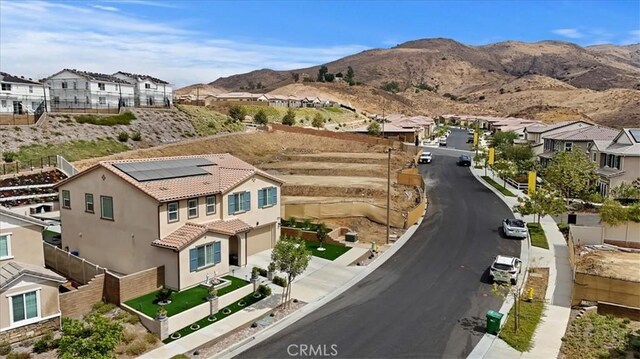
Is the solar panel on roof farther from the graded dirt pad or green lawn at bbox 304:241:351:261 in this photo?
the graded dirt pad

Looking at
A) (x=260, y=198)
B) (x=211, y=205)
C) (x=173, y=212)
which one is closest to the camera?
(x=173, y=212)

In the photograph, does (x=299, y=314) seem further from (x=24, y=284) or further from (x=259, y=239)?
(x=24, y=284)

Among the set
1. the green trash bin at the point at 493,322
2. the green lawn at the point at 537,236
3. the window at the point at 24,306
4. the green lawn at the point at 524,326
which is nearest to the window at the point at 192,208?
the window at the point at 24,306

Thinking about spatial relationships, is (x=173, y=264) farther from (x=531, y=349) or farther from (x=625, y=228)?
(x=625, y=228)

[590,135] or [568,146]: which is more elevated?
[590,135]

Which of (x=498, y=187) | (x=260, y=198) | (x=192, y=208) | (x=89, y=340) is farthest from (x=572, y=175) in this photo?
(x=89, y=340)

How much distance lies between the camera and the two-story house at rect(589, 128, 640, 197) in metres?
46.8

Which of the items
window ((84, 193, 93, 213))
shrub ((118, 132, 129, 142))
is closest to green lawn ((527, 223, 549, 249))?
window ((84, 193, 93, 213))

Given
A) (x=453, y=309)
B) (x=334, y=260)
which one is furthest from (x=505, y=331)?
(x=334, y=260)

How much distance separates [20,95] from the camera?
63.5 meters

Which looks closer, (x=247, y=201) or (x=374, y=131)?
(x=247, y=201)

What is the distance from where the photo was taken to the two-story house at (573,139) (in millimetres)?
56438

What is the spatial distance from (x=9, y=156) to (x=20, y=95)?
771 inches

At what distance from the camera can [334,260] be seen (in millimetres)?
32656
